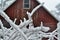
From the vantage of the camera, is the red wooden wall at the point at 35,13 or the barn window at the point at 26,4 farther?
the barn window at the point at 26,4

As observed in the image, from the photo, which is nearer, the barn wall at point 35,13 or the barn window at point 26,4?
the barn wall at point 35,13

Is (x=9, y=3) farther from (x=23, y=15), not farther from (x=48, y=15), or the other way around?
(x=48, y=15)

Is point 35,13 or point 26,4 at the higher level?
point 26,4

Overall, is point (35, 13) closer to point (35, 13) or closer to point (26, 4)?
point (35, 13)

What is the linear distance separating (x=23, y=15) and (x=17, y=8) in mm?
311

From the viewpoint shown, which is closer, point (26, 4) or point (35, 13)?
point (35, 13)

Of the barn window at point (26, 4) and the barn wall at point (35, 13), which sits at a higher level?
the barn window at point (26, 4)

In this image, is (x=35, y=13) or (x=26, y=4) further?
(x=26, y=4)

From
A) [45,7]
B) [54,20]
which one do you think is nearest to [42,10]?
[45,7]

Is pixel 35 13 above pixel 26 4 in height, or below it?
below

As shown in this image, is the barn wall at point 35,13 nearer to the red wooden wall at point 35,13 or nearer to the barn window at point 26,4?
the red wooden wall at point 35,13

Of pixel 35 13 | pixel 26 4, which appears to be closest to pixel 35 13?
pixel 35 13

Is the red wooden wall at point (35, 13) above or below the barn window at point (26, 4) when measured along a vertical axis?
below

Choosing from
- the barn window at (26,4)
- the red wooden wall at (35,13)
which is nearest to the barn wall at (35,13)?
the red wooden wall at (35,13)
